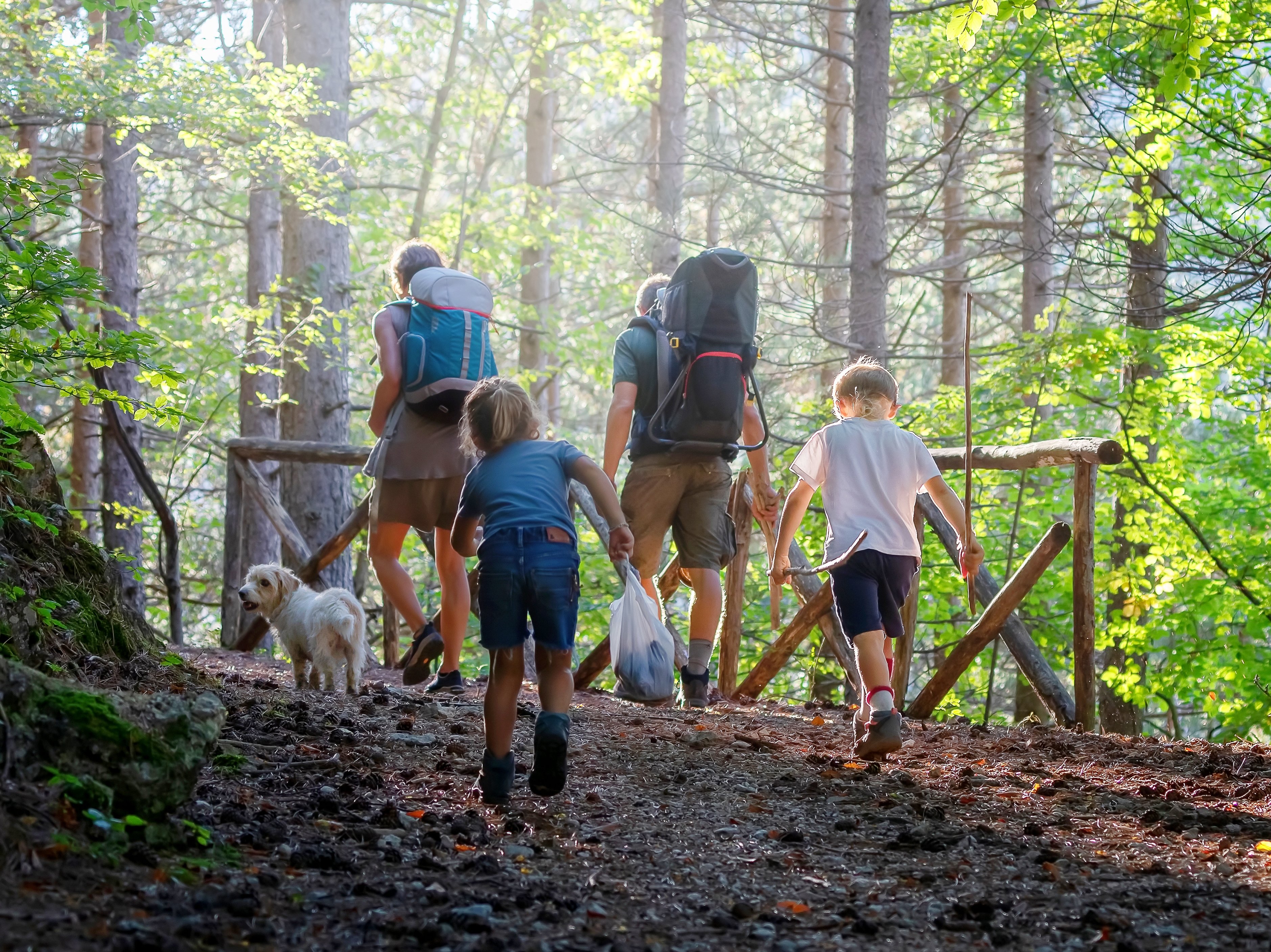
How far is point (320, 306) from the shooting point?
9547 millimetres

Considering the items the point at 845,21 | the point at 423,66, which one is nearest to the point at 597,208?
the point at 423,66

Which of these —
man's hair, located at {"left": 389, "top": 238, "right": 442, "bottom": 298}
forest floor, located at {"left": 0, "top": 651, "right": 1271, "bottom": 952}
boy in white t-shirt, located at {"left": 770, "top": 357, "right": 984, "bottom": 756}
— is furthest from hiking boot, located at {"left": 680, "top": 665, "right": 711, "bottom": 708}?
man's hair, located at {"left": 389, "top": 238, "right": 442, "bottom": 298}

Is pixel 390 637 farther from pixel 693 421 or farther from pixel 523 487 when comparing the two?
pixel 523 487

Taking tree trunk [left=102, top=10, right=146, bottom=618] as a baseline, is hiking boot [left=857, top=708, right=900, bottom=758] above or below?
below

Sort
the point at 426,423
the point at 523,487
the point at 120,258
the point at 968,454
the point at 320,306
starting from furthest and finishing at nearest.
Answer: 1. the point at 120,258
2. the point at 320,306
3. the point at 426,423
4. the point at 968,454
5. the point at 523,487

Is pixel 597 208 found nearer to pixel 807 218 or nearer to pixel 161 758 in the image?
pixel 807 218

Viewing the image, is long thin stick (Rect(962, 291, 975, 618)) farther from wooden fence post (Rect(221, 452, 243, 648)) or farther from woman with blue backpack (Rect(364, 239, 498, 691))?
wooden fence post (Rect(221, 452, 243, 648))

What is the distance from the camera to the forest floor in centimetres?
236

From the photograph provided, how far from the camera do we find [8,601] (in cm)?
391

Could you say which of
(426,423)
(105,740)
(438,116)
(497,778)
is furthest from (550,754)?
(438,116)

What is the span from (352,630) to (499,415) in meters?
2.50

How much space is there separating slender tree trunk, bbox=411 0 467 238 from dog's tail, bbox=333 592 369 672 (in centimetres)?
1110

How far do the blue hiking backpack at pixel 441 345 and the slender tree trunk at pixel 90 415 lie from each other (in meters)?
7.70

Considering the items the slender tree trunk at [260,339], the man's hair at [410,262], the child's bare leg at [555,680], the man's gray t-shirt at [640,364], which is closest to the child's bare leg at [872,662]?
the child's bare leg at [555,680]
